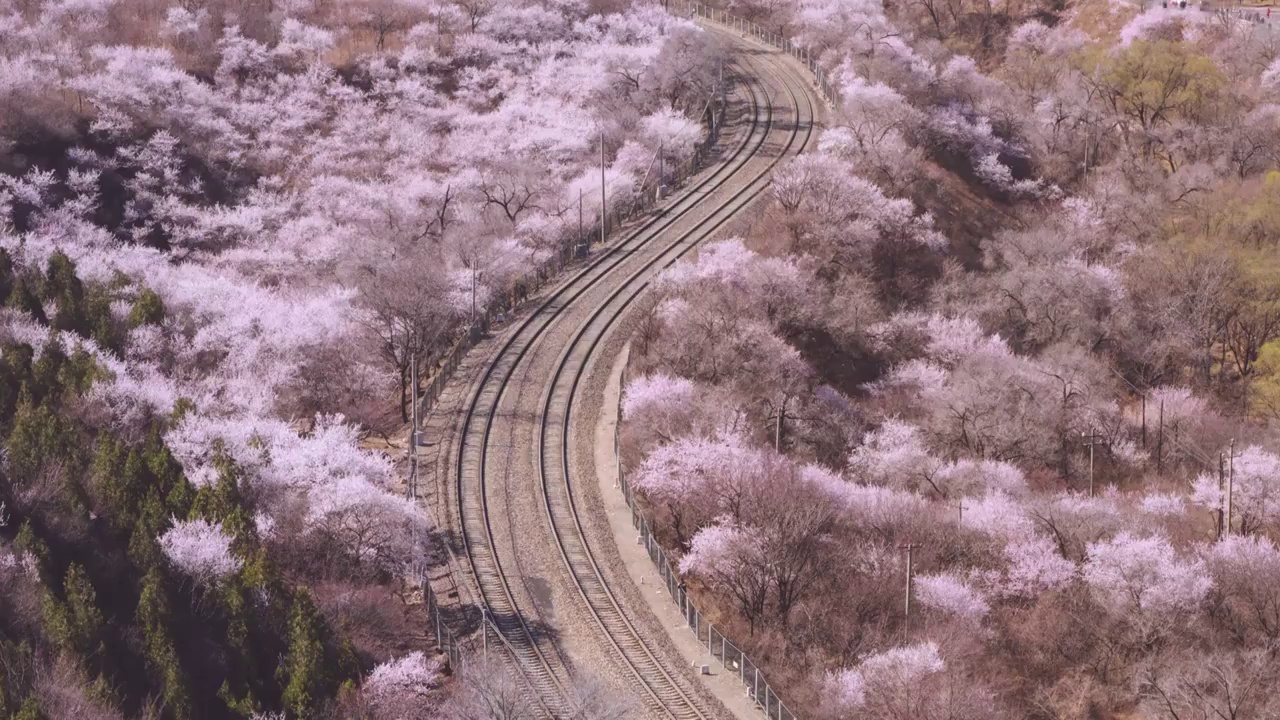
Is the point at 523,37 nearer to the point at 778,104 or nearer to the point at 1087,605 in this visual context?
the point at 778,104

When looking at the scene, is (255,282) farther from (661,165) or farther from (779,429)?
(779,429)

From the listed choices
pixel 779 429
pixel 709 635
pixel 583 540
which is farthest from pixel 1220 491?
pixel 583 540

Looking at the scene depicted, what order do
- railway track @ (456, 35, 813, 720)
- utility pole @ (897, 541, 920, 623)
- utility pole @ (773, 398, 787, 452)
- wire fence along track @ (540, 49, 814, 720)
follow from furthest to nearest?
1. utility pole @ (773, 398, 787, 452)
2. utility pole @ (897, 541, 920, 623)
3. wire fence along track @ (540, 49, 814, 720)
4. railway track @ (456, 35, 813, 720)

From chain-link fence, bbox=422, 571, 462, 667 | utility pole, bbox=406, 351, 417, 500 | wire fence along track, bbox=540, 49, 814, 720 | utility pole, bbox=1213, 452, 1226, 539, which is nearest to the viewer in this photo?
wire fence along track, bbox=540, 49, 814, 720

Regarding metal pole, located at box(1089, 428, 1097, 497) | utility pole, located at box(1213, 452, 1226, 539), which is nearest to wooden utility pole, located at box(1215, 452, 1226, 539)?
utility pole, located at box(1213, 452, 1226, 539)

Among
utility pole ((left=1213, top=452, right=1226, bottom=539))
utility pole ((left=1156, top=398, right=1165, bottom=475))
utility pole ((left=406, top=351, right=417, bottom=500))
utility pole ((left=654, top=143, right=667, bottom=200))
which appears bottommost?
utility pole ((left=1156, top=398, right=1165, bottom=475))

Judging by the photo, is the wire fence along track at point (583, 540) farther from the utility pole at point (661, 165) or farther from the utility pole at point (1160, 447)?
the utility pole at point (1160, 447)

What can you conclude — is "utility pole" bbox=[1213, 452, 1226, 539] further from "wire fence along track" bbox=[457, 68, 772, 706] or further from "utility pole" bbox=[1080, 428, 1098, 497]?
"wire fence along track" bbox=[457, 68, 772, 706]

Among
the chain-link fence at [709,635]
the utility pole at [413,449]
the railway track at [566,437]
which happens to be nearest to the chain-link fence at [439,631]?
the railway track at [566,437]

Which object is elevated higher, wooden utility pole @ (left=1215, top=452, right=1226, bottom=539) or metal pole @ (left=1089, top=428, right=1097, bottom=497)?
wooden utility pole @ (left=1215, top=452, right=1226, bottom=539)

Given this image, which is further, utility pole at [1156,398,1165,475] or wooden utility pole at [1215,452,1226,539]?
utility pole at [1156,398,1165,475]
